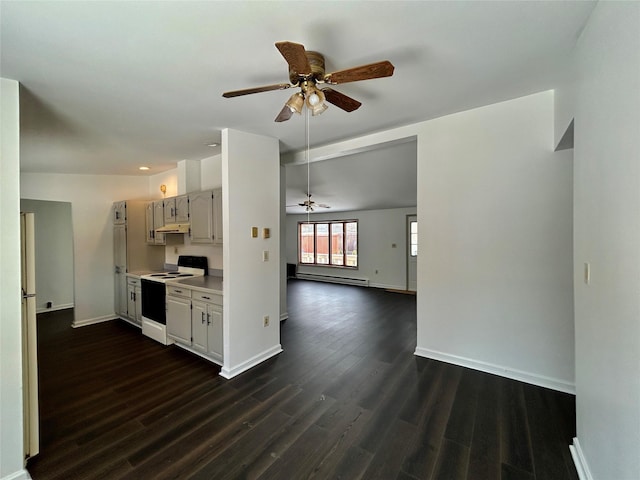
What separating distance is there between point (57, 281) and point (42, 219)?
120cm

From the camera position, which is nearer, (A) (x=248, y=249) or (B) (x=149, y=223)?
(A) (x=248, y=249)

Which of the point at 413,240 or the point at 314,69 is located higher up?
the point at 314,69

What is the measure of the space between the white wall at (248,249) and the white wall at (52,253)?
164 inches

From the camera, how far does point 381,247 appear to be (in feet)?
25.1

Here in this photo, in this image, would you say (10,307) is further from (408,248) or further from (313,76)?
(408,248)

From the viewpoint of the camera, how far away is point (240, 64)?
179 centimetres

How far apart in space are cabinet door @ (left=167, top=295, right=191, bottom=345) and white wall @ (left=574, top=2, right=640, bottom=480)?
353cm

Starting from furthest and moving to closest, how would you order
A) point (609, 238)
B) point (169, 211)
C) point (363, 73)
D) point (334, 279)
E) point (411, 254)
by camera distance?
1. point (334, 279)
2. point (411, 254)
3. point (169, 211)
4. point (363, 73)
5. point (609, 238)

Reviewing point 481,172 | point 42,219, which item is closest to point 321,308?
point 481,172

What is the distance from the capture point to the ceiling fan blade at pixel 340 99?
182cm

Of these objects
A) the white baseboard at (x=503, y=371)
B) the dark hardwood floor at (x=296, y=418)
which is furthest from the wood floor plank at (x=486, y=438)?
the white baseboard at (x=503, y=371)

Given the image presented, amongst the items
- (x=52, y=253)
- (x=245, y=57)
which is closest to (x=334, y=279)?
(x=52, y=253)

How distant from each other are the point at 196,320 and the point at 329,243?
608 cm

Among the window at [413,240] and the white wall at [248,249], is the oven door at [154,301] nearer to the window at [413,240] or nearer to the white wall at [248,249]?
the white wall at [248,249]
